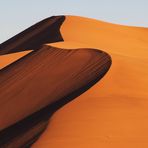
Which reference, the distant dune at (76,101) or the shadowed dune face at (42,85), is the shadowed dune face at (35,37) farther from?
the shadowed dune face at (42,85)

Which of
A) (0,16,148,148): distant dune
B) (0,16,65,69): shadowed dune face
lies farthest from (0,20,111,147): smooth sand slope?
(0,16,65,69): shadowed dune face

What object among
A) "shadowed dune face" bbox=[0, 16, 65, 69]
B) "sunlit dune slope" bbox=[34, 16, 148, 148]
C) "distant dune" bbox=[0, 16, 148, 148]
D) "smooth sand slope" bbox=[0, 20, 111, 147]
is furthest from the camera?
"shadowed dune face" bbox=[0, 16, 65, 69]

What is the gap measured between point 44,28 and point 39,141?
28224 millimetres

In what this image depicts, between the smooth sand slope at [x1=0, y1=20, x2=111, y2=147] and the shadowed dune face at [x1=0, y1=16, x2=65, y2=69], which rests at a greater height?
the smooth sand slope at [x1=0, y1=20, x2=111, y2=147]

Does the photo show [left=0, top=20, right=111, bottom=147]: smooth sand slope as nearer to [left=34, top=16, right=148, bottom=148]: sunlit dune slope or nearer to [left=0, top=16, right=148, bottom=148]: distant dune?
[left=0, top=16, right=148, bottom=148]: distant dune

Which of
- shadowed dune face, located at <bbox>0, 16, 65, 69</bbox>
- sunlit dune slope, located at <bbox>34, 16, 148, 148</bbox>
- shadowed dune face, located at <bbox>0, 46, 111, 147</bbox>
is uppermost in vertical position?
sunlit dune slope, located at <bbox>34, 16, 148, 148</bbox>

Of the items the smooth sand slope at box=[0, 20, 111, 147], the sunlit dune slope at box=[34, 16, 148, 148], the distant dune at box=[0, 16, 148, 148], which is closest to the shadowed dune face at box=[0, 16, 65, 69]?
the distant dune at box=[0, 16, 148, 148]

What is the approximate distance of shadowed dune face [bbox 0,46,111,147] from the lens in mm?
11969

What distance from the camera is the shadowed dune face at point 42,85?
39.3 feet

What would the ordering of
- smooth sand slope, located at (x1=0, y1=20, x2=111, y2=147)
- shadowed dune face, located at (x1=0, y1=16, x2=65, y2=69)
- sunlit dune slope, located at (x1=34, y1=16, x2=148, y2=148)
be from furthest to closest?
shadowed dune face, located at (x1=0, y1=16, x2=65, y2=69) → smooth sand slope, located at (x1=0, y1=20, x2=111, y2=147) → sunlit dune slope, located at (x1=34, y1=16, x2=148, y2=148)

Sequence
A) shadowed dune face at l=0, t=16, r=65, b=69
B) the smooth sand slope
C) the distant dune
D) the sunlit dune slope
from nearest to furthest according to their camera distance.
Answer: the sunlit dune slope → the distant dune → the smooth sand slope → shadowed dune face at l=0, t=16, r=65, b=69

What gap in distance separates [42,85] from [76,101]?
3636 millimetres

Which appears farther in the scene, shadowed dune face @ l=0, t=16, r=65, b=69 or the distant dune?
shadowed dune face @ l=0, t=16, r=65, b=69

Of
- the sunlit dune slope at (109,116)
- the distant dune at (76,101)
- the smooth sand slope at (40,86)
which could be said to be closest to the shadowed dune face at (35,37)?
the distant dune at (76,101)
